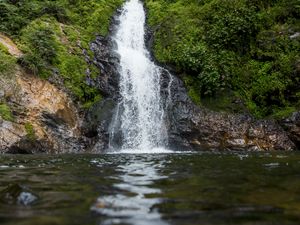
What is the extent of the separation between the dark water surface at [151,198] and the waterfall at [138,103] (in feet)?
37.4

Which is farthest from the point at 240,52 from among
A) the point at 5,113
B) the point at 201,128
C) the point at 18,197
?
the point at 18,197

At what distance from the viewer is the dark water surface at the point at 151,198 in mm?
4480

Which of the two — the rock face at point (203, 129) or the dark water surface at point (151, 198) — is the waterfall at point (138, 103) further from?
the dark water surface at point (151, 198)

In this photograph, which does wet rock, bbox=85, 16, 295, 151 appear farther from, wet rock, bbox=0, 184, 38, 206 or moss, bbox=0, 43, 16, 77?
wet rock, bbox=0, 184, 38, 206

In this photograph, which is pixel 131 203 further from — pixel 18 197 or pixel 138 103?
pixel 138 103

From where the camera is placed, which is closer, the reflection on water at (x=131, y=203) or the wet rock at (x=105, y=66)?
the reflection on water at (x=131, y=203)

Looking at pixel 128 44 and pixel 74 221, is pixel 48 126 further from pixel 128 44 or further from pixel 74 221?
pixel 74 221

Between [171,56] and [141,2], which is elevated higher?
[141,2]

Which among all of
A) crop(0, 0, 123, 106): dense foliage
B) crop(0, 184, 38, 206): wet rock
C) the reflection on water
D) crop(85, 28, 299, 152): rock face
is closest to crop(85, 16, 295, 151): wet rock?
crop(85, 28, 299, 152): rock face

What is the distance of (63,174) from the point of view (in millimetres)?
8359

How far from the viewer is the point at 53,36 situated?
22438mm

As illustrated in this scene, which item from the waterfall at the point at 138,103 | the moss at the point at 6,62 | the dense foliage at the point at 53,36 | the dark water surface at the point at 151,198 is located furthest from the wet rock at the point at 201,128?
the dark water surface at the point at 151,198

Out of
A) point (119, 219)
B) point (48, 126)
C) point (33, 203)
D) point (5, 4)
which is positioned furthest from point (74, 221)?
point (5, 4)

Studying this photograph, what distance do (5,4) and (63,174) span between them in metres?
17.8
